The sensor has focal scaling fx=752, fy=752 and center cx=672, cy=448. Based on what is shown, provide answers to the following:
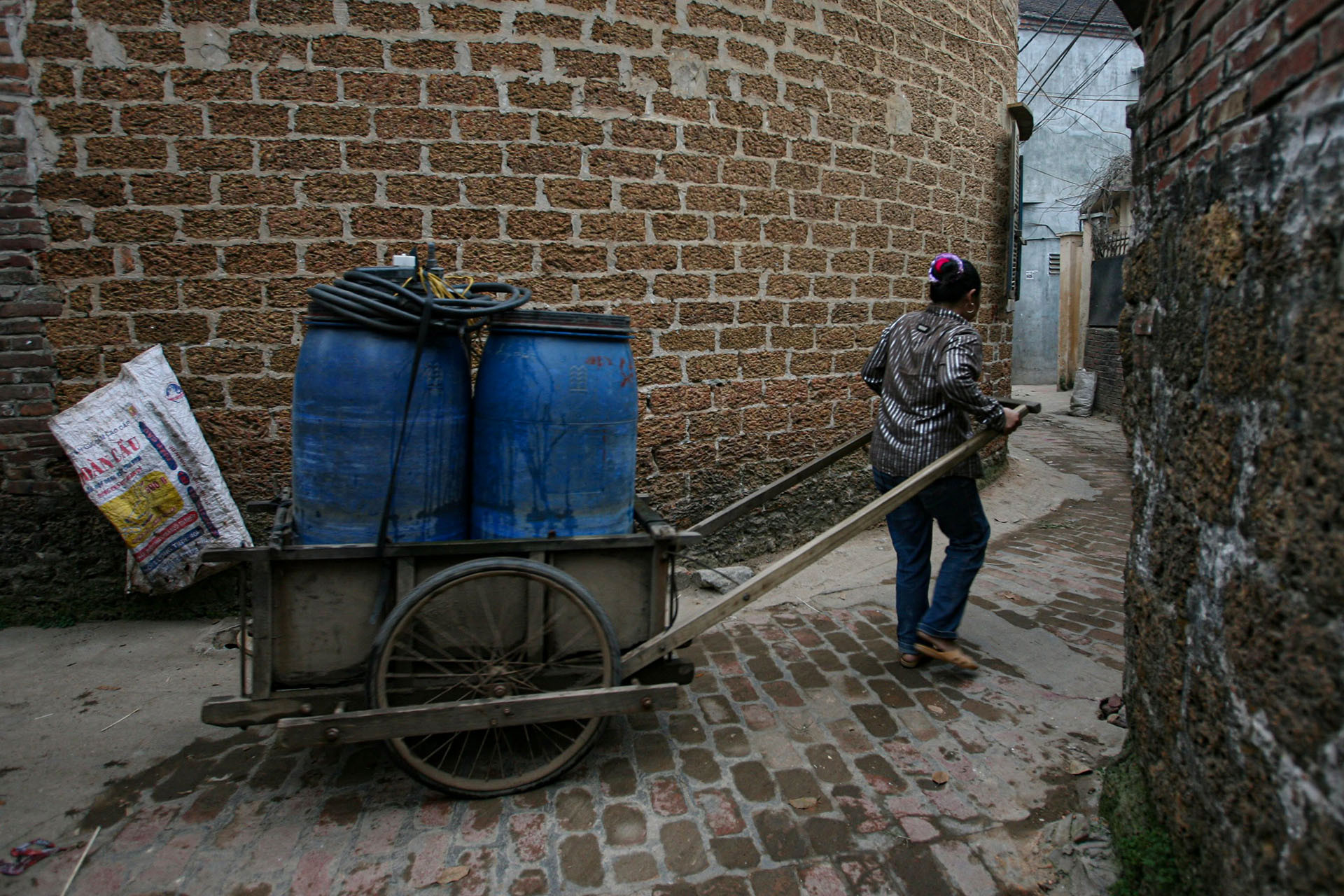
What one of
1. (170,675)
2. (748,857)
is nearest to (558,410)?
(748,857)

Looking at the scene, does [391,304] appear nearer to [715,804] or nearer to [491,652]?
[491,652]

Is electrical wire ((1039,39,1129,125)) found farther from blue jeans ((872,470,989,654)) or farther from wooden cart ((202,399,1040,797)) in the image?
wooden cart ((202,399,1040,797))

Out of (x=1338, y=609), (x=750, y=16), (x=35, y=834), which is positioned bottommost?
(x=35, y=834)

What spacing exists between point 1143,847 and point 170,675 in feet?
12.5

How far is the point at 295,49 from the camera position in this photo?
3746 millimetres

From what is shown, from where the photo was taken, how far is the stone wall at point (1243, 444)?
1301mm

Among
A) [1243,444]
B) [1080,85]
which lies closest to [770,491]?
[1243,444]

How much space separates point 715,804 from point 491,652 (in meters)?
0.88

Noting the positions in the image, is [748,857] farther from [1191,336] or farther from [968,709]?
[1191,336]

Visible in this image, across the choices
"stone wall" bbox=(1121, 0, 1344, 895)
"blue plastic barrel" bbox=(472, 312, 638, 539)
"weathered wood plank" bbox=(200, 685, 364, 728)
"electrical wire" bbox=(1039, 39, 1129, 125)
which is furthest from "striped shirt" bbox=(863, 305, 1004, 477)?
"electrical wire" bbox=(1039, 39, 1129, 125)

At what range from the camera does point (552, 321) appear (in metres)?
2.50

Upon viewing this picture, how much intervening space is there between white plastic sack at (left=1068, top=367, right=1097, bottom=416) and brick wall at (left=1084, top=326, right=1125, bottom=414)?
9cm

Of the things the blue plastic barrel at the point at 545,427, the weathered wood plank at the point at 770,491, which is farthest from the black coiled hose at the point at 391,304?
the weathered wood plank at the point at 770,491

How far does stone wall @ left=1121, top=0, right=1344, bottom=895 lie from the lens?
Answer: 4.27ft
